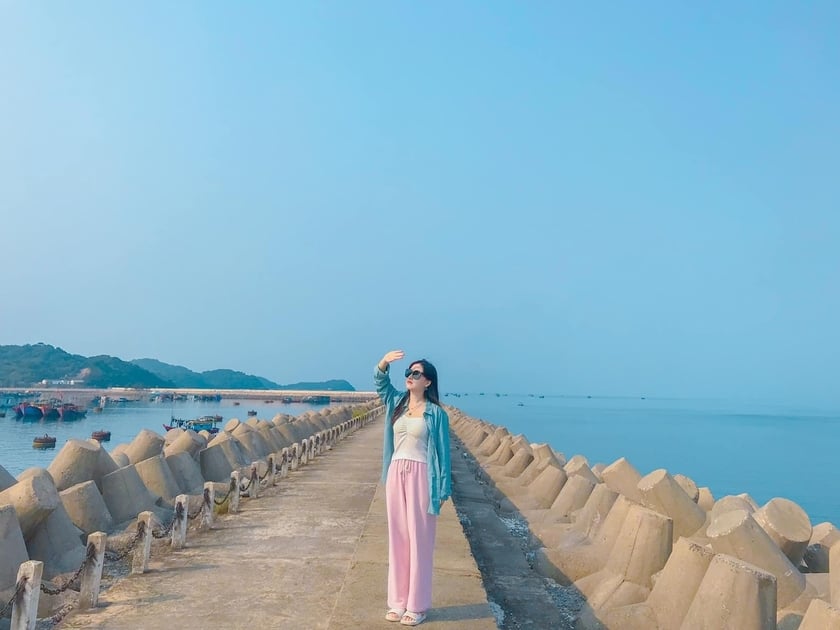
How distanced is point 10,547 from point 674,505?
20.4ft

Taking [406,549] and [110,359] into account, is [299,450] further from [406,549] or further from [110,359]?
[110,359]

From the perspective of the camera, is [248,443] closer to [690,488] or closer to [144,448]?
[144,448]

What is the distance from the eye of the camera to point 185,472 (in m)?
10.7

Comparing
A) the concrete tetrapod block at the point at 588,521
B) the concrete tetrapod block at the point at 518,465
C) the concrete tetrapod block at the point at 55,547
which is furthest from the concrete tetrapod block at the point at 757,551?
the concrete tetrapod block at the point at 518,465

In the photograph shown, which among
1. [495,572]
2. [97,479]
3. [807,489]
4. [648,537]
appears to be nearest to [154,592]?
[495,572]

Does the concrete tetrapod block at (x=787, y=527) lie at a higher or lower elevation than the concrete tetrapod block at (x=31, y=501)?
lower

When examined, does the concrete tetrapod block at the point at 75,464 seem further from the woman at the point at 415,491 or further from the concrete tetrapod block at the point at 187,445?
the woman at the point at 415,491

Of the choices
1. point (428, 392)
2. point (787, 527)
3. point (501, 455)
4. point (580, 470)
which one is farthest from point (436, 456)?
point (501, 455)

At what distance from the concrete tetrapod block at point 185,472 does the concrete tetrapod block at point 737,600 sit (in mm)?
7920

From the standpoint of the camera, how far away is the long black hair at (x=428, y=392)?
4012 millimetres

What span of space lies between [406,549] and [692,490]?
8.15 metres

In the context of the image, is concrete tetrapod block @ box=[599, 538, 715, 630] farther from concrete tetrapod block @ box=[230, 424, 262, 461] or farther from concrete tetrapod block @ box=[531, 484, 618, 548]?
concrete tetrapod block @ box=[230, 424, 262, 461]

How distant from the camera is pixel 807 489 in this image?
3384cm

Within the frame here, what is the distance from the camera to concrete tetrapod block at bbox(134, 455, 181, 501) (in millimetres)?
9516
